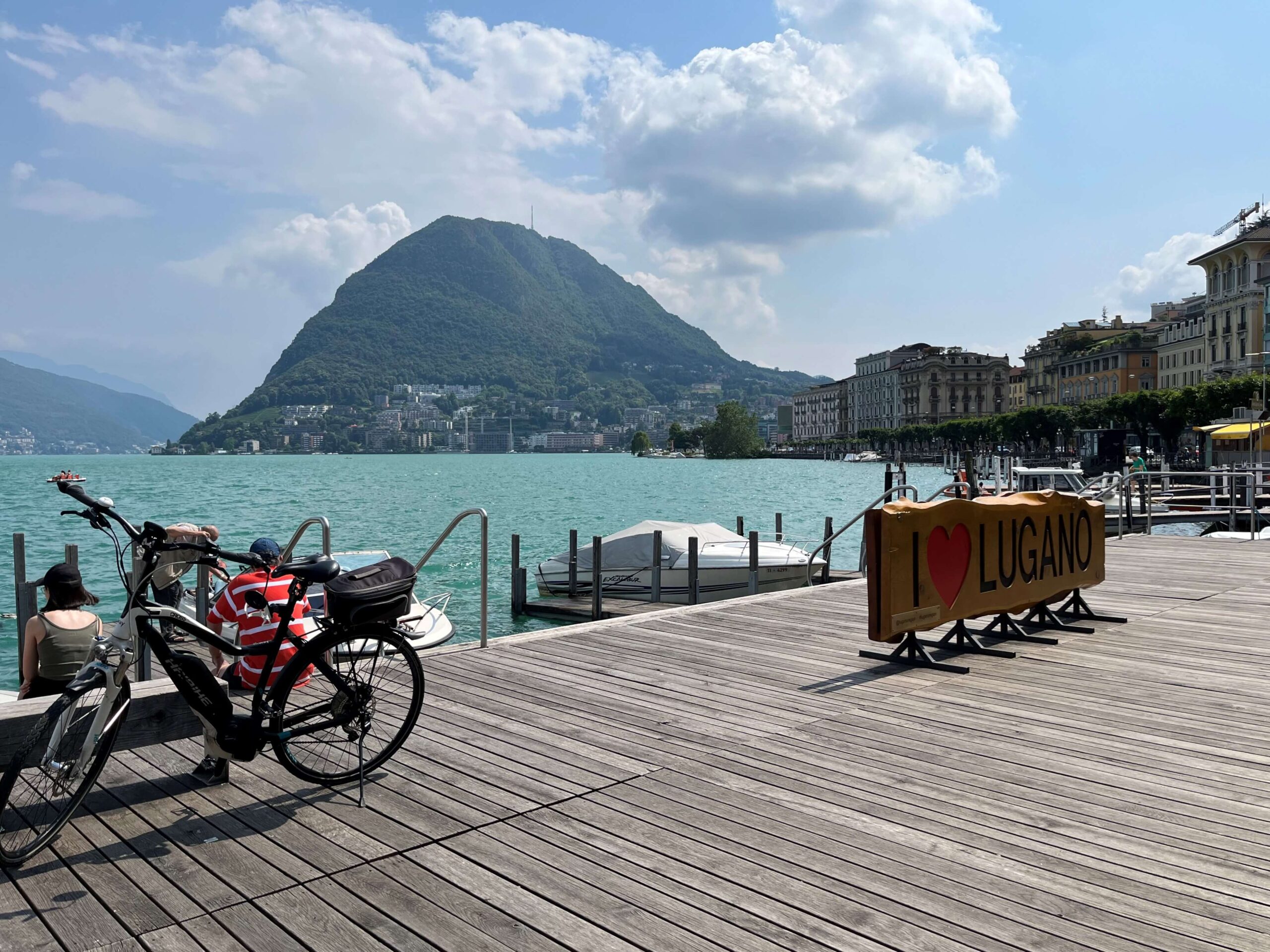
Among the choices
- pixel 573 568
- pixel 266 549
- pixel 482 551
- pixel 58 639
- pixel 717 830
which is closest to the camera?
pixel 717 830

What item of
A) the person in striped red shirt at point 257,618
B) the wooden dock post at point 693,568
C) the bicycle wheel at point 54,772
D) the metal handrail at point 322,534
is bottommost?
the wooden dock post at point 693,568

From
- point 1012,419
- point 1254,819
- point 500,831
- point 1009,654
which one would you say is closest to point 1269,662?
point 1009,654

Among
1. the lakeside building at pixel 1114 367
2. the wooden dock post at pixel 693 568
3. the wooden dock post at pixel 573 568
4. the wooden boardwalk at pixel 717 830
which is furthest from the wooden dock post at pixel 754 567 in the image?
the lakeside building at pixel 1114 367

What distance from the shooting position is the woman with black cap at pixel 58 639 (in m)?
6.77

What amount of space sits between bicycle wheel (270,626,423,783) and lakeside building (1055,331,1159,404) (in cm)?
14359

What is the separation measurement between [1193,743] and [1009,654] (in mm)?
2609

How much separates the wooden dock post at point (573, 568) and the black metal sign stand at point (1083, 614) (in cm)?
1514

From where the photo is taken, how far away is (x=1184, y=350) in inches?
5098

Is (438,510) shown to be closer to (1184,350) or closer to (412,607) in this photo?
(412,607)

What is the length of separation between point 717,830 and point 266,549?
9.54 ft

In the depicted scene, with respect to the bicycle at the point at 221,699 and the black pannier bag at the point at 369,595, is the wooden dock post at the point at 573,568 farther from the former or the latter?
the black pannier bag at the point at 369,595

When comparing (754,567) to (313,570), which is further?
(754,567)

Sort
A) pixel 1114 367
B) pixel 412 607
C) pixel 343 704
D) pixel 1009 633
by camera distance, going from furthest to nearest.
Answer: pixel 1114 367
pixel 412 607
pixel 1009 633
pixel 343 704

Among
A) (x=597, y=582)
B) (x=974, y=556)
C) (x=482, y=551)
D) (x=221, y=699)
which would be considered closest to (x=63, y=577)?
(x=482, y=551)
